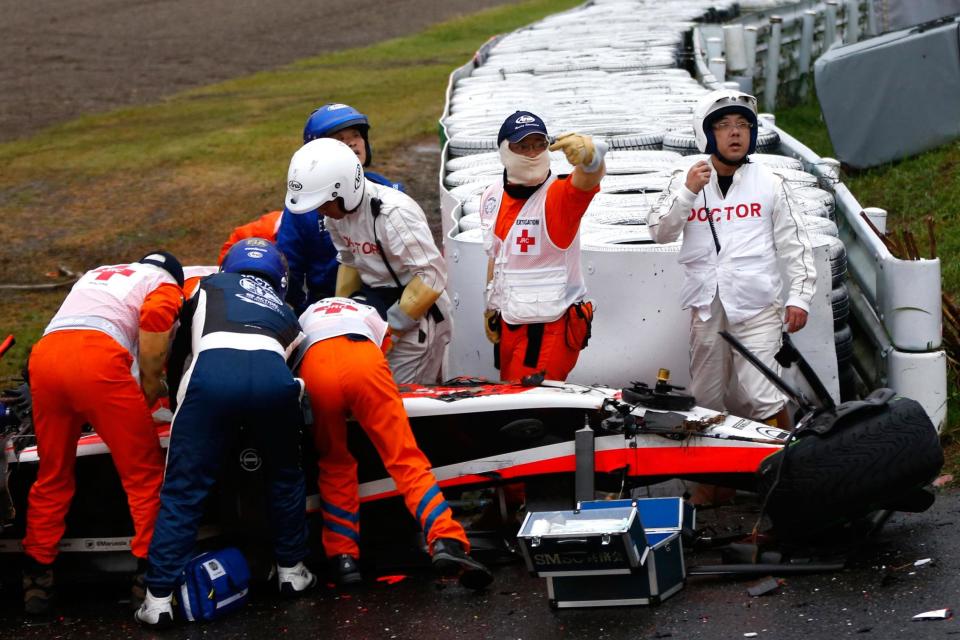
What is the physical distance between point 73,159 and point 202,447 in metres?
11.8

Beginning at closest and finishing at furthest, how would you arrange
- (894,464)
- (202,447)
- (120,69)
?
(894,464)
(202,447)
(120,69)

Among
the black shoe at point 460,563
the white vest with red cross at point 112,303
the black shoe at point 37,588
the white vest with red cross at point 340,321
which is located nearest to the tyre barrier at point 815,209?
the white vest with red cross at point 340,321

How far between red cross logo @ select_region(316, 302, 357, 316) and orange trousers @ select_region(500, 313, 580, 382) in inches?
36.3

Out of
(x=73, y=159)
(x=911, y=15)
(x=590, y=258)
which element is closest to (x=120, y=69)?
(x=73, y=159)

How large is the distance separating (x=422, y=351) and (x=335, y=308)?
103cm

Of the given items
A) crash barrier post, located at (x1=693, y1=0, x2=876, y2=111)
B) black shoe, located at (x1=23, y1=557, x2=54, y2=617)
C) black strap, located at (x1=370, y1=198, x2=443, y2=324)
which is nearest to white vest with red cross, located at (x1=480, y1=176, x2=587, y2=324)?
black strap, located at (x1=370, y1=198, x2=443, y2=324)

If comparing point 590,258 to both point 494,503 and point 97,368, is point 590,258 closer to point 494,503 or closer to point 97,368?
point 494,503

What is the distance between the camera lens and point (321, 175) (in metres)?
6.86

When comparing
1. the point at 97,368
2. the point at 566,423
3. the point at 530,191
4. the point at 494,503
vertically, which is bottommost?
the point at 494,503

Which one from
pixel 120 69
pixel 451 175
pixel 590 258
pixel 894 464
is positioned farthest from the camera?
pixel 120 69

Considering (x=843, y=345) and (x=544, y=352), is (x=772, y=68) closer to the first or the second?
(x=843, y=345)

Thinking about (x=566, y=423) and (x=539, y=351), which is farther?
(x=539, y=351)

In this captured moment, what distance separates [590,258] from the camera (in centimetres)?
725

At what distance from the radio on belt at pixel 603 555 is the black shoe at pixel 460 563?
0.34 m
